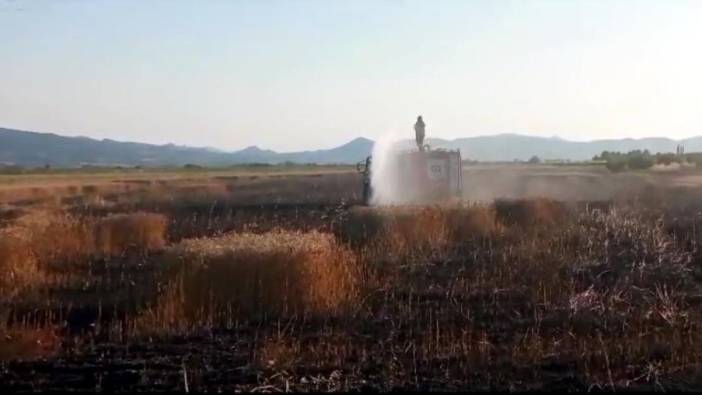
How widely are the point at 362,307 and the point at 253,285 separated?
5.17 feet

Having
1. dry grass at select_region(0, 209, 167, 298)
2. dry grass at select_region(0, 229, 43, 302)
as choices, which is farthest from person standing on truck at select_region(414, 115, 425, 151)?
dry grass at select_region(0, 229, 43, 302)

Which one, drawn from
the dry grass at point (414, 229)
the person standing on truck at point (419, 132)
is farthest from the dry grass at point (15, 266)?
the person standing on truck at point (419, 132)

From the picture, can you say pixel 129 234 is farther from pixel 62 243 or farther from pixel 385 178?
pixel 385 178

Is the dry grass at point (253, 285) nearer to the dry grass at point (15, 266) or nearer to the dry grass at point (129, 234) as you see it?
the dry grass at point (15, 266)

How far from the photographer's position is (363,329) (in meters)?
10.8

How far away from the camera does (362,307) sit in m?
11.8

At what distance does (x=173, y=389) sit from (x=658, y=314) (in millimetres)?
6160

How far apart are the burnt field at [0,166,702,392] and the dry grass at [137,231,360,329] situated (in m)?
0.03

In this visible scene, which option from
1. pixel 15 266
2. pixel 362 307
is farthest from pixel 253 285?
pixel 15 266

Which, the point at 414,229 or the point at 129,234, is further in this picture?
the point at 129,234

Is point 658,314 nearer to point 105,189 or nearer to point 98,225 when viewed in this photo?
point 98,225

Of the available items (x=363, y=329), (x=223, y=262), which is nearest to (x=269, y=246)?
(x=223, y=262)

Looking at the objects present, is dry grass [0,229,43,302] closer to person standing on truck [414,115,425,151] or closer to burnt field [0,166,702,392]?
burnt field [0,166,702,392]

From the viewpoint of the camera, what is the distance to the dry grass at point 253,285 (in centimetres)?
1151
